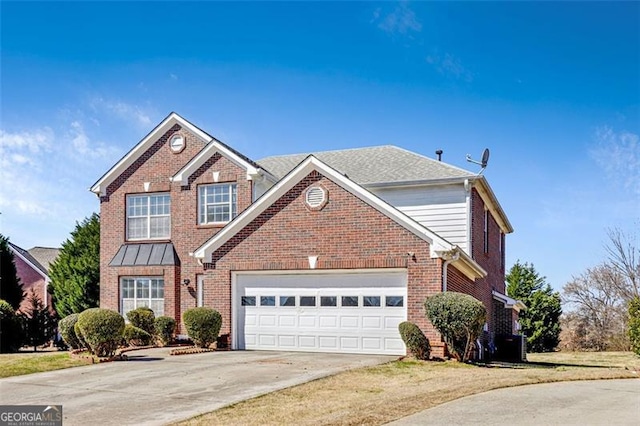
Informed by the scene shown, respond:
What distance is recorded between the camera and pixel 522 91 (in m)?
19.1

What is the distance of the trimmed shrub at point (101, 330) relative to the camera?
52.5 feet

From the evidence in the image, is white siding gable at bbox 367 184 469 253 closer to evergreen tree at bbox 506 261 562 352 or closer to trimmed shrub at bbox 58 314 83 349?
trimmed shrub at bbox 58 314 83 349

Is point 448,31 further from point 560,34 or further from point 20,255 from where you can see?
point 20,255

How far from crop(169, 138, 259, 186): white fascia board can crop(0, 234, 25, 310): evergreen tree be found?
8.61 m

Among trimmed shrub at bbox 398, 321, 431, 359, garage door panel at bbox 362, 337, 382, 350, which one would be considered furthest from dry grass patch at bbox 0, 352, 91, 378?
trimmed shrub at bbox 398, 321, 431, 359

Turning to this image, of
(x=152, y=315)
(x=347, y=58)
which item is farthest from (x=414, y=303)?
(x=152, y=315)

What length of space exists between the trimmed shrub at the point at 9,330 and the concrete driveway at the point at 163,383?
22.4 feet

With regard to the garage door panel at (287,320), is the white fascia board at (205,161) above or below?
above

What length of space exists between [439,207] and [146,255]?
1153 cm

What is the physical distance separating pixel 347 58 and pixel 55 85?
7.78m

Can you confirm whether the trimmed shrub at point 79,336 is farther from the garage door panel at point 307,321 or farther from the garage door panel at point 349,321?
the garage door panel at point 349,321

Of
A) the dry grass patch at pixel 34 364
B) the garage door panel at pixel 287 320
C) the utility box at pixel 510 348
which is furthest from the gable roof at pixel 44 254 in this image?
the utility box at pixel 510 348

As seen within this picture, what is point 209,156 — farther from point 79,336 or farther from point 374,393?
point 374,393

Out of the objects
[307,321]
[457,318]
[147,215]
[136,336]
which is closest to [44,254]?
[147,215]
